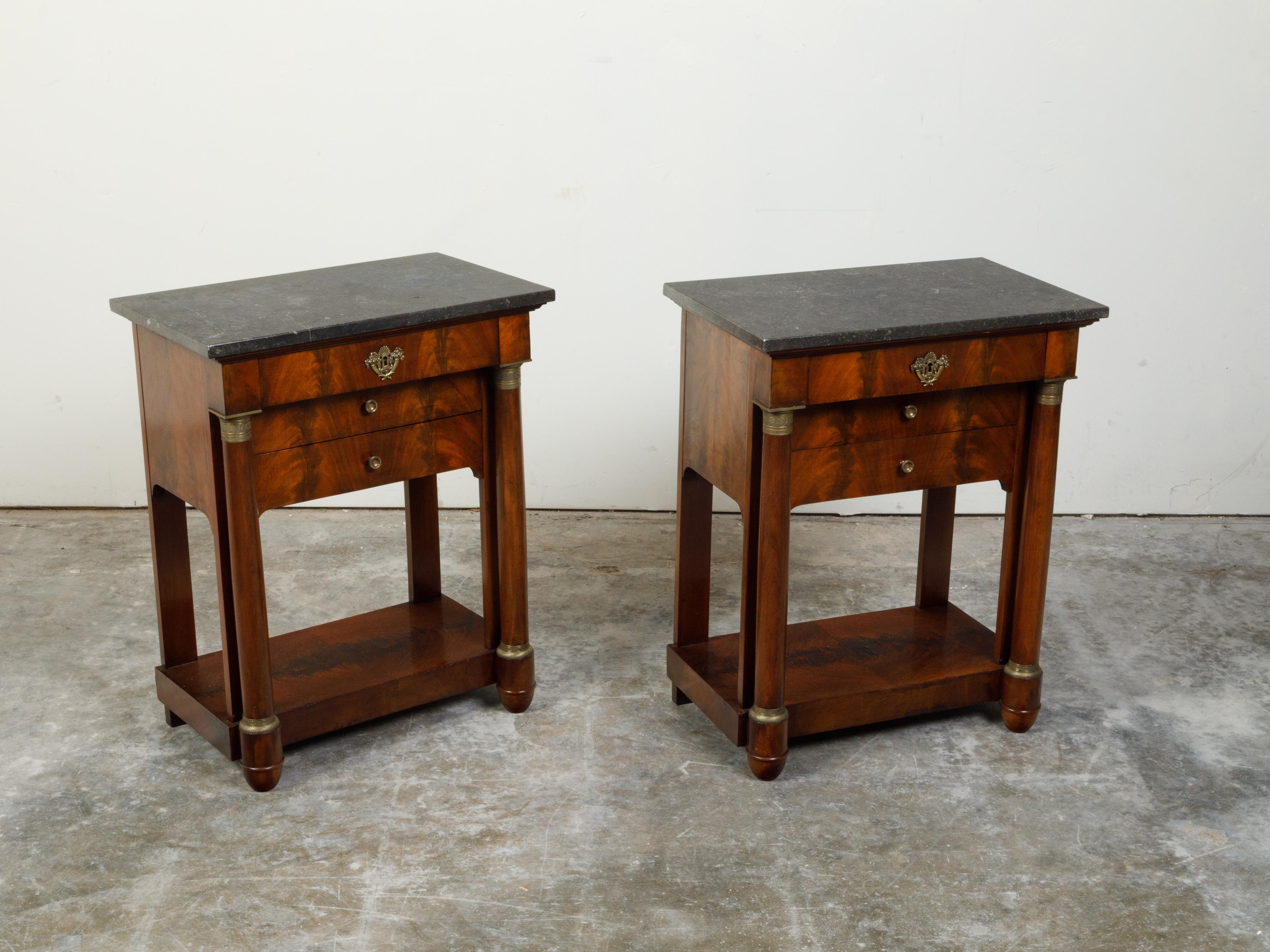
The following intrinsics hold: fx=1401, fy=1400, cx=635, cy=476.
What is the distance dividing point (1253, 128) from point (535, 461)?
7.82 feet

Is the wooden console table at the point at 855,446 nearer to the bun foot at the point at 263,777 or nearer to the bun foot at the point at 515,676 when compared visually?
the bun foot at the point at 515,676

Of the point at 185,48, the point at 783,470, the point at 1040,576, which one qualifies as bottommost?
the point at 1040,576

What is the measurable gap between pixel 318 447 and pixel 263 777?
69cm

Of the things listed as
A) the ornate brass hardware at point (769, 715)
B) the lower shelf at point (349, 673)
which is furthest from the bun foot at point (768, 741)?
the lower shelf at point (349, 673)

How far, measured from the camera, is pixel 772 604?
9.19ft

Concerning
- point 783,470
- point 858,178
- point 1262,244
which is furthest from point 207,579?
point 1262,244

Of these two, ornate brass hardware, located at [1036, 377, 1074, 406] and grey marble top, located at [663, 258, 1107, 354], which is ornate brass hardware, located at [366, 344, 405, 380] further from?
ornate brass hardware, located at [1036, 377, 1074, 406]

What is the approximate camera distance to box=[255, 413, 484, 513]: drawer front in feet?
8.76

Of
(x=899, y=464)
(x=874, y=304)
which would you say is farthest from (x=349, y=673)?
(x=874, y=304)

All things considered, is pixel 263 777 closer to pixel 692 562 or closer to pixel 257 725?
pixel 257 725

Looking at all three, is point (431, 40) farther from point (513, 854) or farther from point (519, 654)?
point (513, 854)

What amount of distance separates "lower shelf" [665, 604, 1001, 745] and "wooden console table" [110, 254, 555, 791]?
42 centimetres

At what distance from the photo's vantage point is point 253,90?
4.07 m

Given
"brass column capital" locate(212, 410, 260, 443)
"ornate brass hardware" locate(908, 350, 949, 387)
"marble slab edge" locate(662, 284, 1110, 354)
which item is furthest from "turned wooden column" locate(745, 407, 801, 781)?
"brass column capital" locate(212, 410, 260, 443)
